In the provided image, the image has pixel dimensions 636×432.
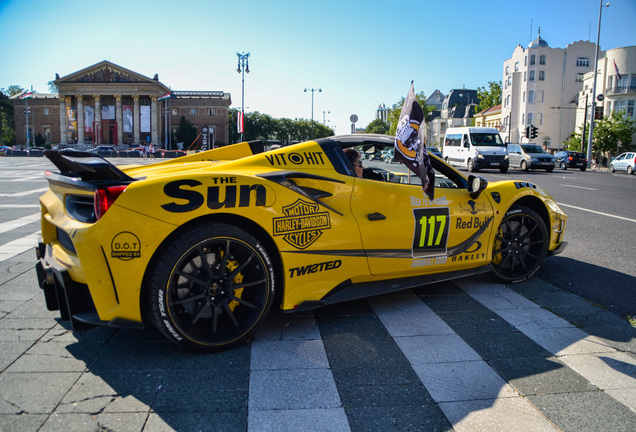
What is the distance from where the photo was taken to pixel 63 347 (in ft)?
9.88

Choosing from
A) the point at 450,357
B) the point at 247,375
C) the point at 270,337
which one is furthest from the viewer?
the point at 270,337

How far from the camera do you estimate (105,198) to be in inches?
104

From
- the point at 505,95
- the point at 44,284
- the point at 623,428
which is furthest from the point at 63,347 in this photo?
the point at 505,95

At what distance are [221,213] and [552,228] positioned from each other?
3429mm

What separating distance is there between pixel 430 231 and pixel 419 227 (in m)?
0.13

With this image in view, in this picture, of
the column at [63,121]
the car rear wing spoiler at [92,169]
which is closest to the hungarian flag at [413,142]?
the car rear wing spoiler at [92,169]

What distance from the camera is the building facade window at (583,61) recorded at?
226 feet

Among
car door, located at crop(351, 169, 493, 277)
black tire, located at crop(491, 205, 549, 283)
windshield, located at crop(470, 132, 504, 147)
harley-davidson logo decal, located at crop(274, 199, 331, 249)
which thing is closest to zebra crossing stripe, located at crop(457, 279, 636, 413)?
black tire, located at crop(491, 205, 549, 283)

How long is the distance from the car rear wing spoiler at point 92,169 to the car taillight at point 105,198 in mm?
49

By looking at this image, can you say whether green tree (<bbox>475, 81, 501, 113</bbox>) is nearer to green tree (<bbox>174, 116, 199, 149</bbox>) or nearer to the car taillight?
green tree (<bbox>174, 116, 199, 149</bbox>)

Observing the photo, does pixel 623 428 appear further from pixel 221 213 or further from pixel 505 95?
pixel 505 95

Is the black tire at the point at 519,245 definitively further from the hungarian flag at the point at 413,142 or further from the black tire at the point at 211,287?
the black tire at the point at 211,287

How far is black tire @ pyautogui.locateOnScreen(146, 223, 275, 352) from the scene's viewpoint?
106 inches

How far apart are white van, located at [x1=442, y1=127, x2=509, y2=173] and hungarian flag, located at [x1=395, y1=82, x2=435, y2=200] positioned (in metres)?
22.2
